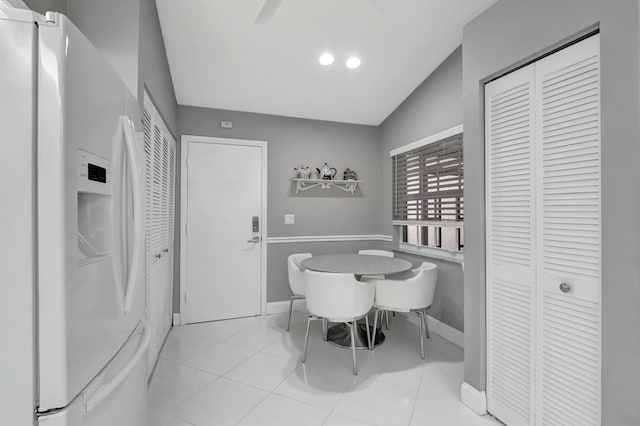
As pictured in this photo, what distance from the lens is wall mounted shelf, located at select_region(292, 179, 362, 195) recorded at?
3812 mm

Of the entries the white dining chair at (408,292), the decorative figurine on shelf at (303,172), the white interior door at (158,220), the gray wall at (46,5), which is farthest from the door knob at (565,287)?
the decorative figurine on shelf at (303,172)

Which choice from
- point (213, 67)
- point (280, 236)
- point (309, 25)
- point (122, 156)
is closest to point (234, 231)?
point (280, 236)

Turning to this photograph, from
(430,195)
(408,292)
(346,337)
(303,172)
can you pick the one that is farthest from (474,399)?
(303,172)

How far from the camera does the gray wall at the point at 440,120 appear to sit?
9.25 feet

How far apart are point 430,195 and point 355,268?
120cm

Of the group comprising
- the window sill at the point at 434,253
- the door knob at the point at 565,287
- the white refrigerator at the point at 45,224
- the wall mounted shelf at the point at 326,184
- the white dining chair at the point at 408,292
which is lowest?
the white dining chair at the point at 408,292

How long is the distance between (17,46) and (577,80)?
6.63 ft

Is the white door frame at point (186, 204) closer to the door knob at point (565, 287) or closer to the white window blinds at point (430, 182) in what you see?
the white window blinds at point (430, 182)

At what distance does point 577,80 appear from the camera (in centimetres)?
142

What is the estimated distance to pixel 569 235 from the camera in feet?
4.75

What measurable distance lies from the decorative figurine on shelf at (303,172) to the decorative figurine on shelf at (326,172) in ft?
0.49

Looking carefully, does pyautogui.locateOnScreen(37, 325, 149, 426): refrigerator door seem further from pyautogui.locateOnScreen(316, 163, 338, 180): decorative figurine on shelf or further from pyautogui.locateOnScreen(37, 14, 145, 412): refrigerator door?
pyautogui.locateOnScreen(316, 163, 338, 180): decorative figurine on shelf

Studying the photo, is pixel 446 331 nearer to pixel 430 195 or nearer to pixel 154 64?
pixel 430 195

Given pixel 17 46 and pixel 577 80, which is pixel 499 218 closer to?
pixel 577 80
